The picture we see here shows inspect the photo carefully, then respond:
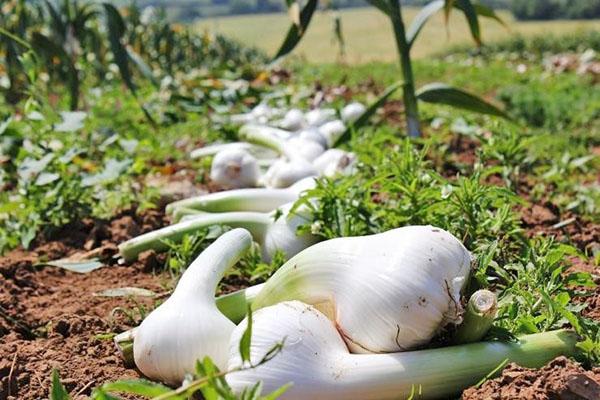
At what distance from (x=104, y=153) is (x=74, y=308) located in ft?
7.26

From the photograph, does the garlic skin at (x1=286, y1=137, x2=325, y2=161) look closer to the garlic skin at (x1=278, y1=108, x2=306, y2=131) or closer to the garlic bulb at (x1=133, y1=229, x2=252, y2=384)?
the garlic skin at (x1=278, y1=108, x2=306, y2=131)

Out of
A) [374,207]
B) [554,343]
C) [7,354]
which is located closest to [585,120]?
Answer: [374,207]

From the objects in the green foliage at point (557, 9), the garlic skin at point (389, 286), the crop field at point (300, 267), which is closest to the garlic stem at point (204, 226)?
the crop field at point (300, 267)

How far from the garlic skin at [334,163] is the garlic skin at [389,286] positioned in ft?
4.14

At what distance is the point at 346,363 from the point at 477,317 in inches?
11.3

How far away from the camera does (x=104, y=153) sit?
436cm

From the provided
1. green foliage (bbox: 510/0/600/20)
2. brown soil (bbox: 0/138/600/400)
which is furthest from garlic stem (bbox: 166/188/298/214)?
green foliage (bbox: 510/0/600/20)

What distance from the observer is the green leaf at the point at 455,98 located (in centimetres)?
385

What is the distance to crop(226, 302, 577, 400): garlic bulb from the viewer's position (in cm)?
152

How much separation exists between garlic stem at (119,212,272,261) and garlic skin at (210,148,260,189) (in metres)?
0.74

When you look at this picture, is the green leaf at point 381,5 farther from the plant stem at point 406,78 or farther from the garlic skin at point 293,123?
the garlic skin at point 293,123

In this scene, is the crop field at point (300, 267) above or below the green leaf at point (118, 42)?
below

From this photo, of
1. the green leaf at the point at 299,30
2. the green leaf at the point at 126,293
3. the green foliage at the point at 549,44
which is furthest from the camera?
the green foliage at the point at 549,44

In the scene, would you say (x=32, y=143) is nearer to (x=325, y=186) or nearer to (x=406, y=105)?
(x=325, y=186)
